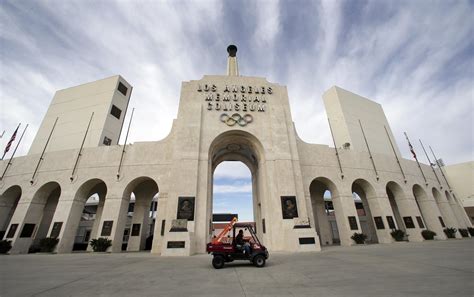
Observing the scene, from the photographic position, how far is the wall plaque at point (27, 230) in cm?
1845

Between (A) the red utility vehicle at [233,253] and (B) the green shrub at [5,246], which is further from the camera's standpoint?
(B) the green shrub at [5,246]

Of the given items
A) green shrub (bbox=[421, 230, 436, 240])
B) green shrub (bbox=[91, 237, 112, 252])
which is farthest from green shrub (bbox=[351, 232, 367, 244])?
green shrub (bbox=[91, 237, 112, 252])

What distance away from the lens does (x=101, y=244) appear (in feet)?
55.9

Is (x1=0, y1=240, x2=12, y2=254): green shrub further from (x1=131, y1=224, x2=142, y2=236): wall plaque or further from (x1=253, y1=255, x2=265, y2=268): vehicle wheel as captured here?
(x1=253, y1=255, x2=265, y2=268): vehicle wheel

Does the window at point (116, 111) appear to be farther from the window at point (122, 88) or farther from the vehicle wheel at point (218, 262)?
the vehicle wheel at point (218, 262)

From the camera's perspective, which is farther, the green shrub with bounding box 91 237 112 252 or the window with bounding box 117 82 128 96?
the window with bounding box 117 82 128 96

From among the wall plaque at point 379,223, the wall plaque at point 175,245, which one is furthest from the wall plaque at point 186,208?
the wall plaque at point 379,223

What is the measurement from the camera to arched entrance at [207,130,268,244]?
65.2 feet

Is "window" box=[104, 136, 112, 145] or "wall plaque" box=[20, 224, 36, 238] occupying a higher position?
"window" box=[104, 136, 112, 145]

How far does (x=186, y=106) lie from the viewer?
66.0 ft

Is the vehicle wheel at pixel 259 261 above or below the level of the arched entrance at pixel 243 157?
below

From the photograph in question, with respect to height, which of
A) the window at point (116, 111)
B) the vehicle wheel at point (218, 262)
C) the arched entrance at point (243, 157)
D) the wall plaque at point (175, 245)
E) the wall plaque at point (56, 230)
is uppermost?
the window at point (116, 111)

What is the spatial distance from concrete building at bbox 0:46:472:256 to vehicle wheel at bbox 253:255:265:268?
23.1 feet

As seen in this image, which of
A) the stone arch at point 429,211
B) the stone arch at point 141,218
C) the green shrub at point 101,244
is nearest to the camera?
the green shrub at point 101,244
